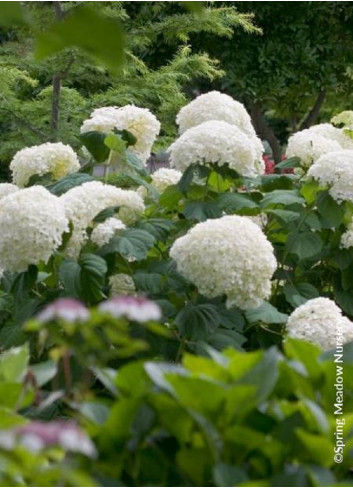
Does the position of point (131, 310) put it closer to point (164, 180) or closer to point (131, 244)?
point (131, 244)

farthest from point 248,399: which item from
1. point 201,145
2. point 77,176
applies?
point 77,176

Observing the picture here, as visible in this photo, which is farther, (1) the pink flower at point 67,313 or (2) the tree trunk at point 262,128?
(2) the tree trunk at point 262,128

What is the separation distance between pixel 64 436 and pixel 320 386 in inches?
28.8

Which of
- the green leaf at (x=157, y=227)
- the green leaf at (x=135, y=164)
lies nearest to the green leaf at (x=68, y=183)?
the green leaf at (x=135, y=164)

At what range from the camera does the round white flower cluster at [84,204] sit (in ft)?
9.36

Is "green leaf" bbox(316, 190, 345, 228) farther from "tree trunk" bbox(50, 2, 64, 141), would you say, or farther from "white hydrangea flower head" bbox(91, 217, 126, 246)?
"tree trunk" bbox(50, 2, 64, 141)

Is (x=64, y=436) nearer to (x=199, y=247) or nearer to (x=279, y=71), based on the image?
(x=199, y=247)

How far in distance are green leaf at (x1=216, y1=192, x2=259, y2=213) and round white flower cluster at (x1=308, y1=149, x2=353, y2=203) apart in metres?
0.24

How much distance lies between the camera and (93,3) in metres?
5.80

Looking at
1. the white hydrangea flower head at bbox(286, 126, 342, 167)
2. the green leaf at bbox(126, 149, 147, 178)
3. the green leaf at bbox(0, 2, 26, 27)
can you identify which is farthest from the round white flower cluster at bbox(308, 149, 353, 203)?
the green leaf at bbox(0, 2, 26, 27)

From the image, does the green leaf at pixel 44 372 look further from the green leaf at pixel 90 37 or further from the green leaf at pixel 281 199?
the green leaf at pixel 281 199

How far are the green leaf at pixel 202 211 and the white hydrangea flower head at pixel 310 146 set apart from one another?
0.63 metres

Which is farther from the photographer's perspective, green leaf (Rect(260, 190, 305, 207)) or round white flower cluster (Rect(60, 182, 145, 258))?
green leaf (Rect(260, 190, 305, 207))

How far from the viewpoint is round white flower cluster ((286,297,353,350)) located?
2.59 metres
